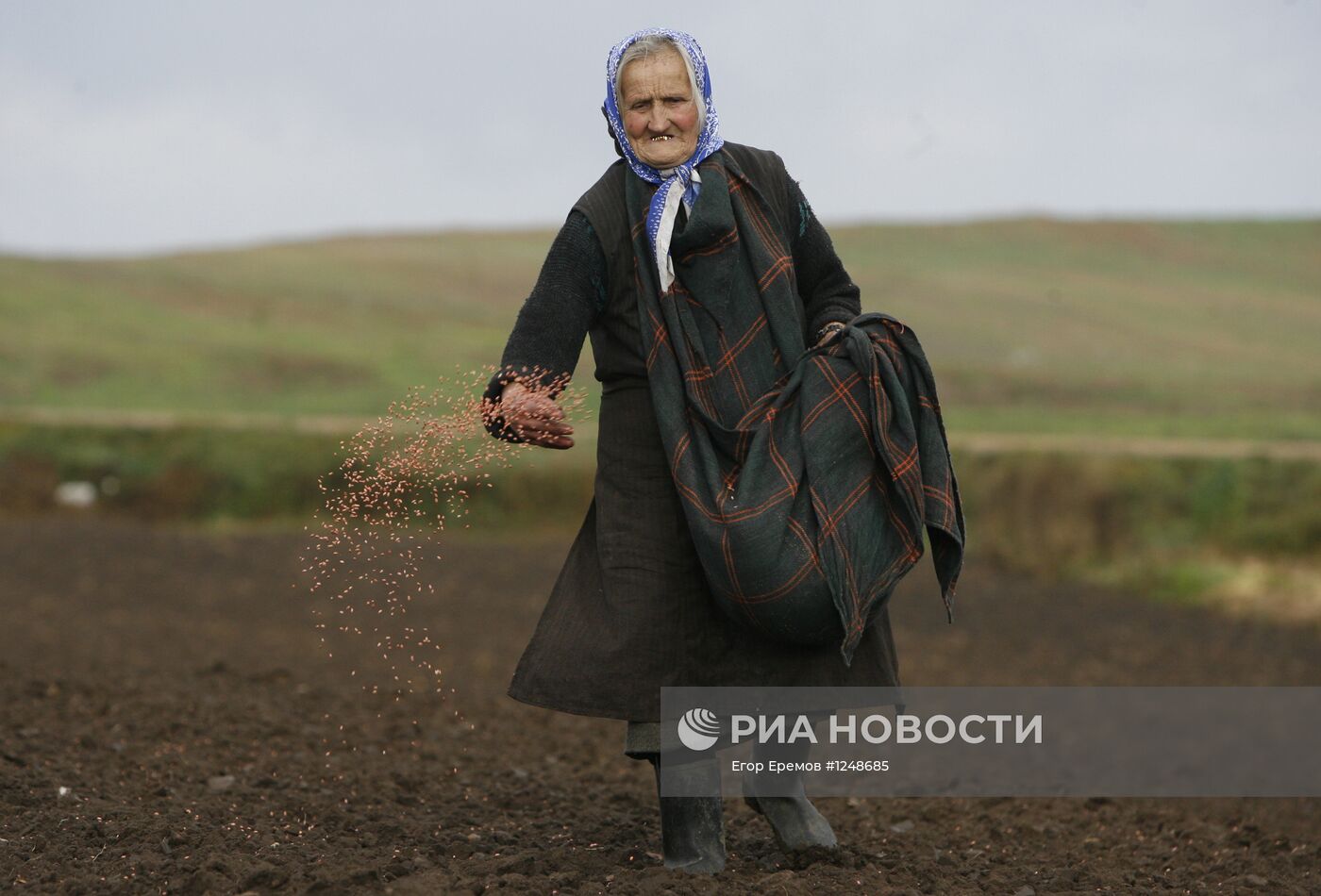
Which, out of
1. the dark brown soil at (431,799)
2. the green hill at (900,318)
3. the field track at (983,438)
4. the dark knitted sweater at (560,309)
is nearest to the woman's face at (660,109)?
the dark knitted sweater at (560,309)

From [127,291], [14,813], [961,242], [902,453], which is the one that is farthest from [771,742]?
[961,242]

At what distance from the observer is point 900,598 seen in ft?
45.6

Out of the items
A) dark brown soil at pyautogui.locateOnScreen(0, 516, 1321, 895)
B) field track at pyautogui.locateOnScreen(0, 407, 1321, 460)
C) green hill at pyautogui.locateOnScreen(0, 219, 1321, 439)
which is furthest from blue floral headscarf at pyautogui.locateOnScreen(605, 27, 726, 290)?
green hill at pyautogui.locateOnScreen(0, 219, 1321, 439)

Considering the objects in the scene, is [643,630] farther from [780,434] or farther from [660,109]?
[660,109]

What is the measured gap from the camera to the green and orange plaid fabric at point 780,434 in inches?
155

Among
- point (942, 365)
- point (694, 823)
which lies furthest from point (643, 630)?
point (942, 365)

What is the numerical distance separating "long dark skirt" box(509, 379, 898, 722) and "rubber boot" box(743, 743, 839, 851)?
0.98 ft

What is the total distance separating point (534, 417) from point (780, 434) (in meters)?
0.62

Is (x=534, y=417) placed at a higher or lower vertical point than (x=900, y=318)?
higher

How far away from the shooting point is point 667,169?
13.9ft

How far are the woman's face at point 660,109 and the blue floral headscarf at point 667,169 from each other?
0.02 m

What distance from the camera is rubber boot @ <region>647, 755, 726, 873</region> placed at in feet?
13.7

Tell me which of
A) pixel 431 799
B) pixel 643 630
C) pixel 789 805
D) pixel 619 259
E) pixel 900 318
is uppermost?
pixel 619 259

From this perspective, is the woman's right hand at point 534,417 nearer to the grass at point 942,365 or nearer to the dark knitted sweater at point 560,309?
the dark knitted sweater at point 560,309
